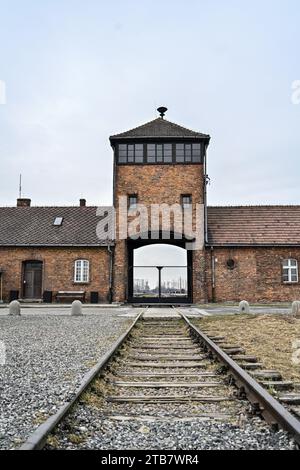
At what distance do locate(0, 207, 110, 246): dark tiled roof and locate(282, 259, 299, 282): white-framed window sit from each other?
410 inches

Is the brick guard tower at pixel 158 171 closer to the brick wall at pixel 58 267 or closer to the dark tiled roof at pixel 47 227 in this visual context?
the brick wall at pixel 58 267

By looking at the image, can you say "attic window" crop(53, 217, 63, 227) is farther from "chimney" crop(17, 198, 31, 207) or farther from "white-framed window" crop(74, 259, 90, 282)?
"chimney" crop(17, 198, 31, 207)

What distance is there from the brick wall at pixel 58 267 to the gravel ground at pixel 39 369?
15264mm

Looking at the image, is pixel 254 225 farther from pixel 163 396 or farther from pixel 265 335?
pixel 163 396

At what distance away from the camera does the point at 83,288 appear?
27141 mm

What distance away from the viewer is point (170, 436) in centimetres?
343

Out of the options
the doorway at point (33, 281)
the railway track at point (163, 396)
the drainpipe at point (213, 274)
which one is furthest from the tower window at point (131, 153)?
the railway track at point (163, 396)

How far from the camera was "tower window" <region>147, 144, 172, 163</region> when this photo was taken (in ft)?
89.7

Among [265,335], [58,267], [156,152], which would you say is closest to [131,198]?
[156,152]

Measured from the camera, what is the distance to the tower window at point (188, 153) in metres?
27.3

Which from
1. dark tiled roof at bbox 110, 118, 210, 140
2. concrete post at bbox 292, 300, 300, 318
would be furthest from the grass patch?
dark tiled roof at bbox 110, 118, 210, 140
